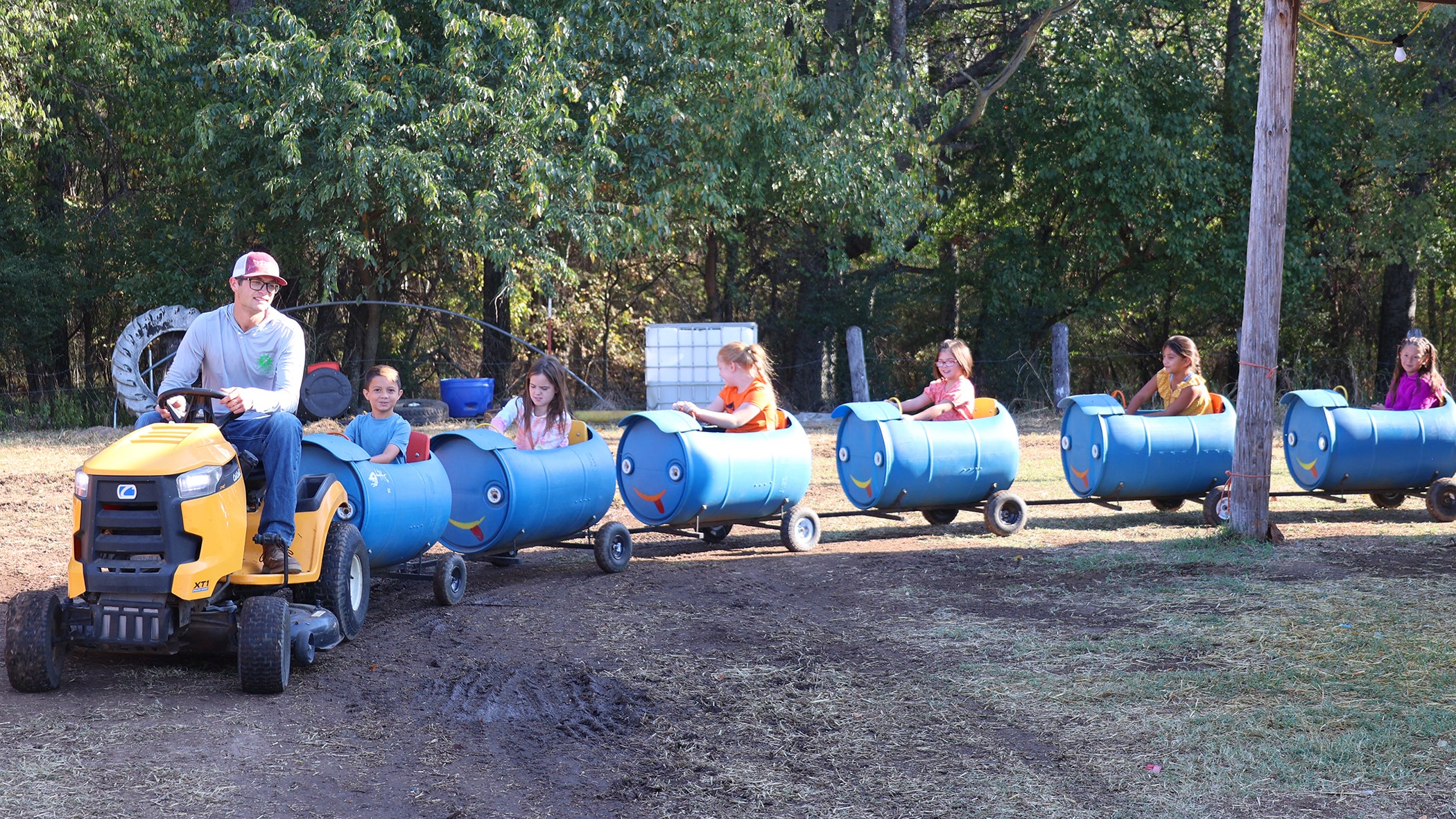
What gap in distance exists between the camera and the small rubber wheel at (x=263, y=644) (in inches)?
200

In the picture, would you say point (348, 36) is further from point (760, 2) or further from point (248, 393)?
point (248, 393)

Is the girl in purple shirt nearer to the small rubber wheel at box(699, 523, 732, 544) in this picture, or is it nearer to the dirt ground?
the dirt ground

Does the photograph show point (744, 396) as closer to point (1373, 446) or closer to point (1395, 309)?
point (1373, 446)

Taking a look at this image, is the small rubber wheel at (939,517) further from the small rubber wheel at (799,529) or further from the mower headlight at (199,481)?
the mower headlight at (199,481)

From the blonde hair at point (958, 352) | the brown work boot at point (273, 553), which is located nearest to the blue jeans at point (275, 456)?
the brown work boot at point (273, 553)

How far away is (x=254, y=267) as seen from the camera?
5.54 meters

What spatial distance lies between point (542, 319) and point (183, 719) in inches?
735

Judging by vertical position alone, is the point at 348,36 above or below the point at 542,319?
above

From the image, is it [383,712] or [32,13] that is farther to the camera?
[32,13]

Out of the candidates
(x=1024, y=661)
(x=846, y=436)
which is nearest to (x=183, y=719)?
(x=1024, y=661)

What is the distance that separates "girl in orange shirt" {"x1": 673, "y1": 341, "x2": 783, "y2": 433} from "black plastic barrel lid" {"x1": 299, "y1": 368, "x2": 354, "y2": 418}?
9.12 metres

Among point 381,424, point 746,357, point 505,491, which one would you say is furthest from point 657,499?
point 381,424

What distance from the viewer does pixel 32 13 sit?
51.3ft

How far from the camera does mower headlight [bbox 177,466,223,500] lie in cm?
486
